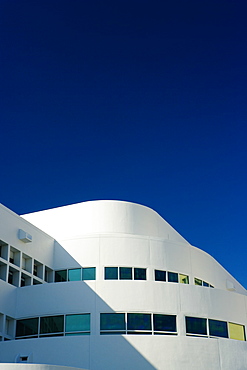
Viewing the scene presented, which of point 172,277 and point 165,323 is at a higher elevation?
point 172,277

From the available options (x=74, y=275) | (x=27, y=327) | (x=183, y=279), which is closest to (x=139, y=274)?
(x=183, y=279)

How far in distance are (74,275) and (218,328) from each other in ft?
24.4

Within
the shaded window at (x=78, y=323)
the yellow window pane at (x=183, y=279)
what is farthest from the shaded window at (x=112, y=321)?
the yellow window pane at (x=183, y=279)

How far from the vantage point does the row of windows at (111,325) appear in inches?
941

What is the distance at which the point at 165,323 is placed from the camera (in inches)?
958

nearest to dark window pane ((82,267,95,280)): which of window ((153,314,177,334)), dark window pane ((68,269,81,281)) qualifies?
dark window pane ((68,269,81,281))

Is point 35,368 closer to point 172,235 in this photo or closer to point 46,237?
point 46,237

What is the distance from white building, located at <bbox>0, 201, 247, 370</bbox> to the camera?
2284cm

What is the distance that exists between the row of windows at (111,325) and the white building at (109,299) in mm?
44

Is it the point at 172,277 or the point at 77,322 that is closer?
the point at 77,322

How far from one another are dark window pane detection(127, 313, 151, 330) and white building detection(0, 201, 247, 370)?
0.14ft

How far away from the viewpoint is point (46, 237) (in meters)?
28.3

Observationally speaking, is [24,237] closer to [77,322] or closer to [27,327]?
[27,327]

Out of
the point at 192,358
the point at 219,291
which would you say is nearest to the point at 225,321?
A: the point at 219,291
